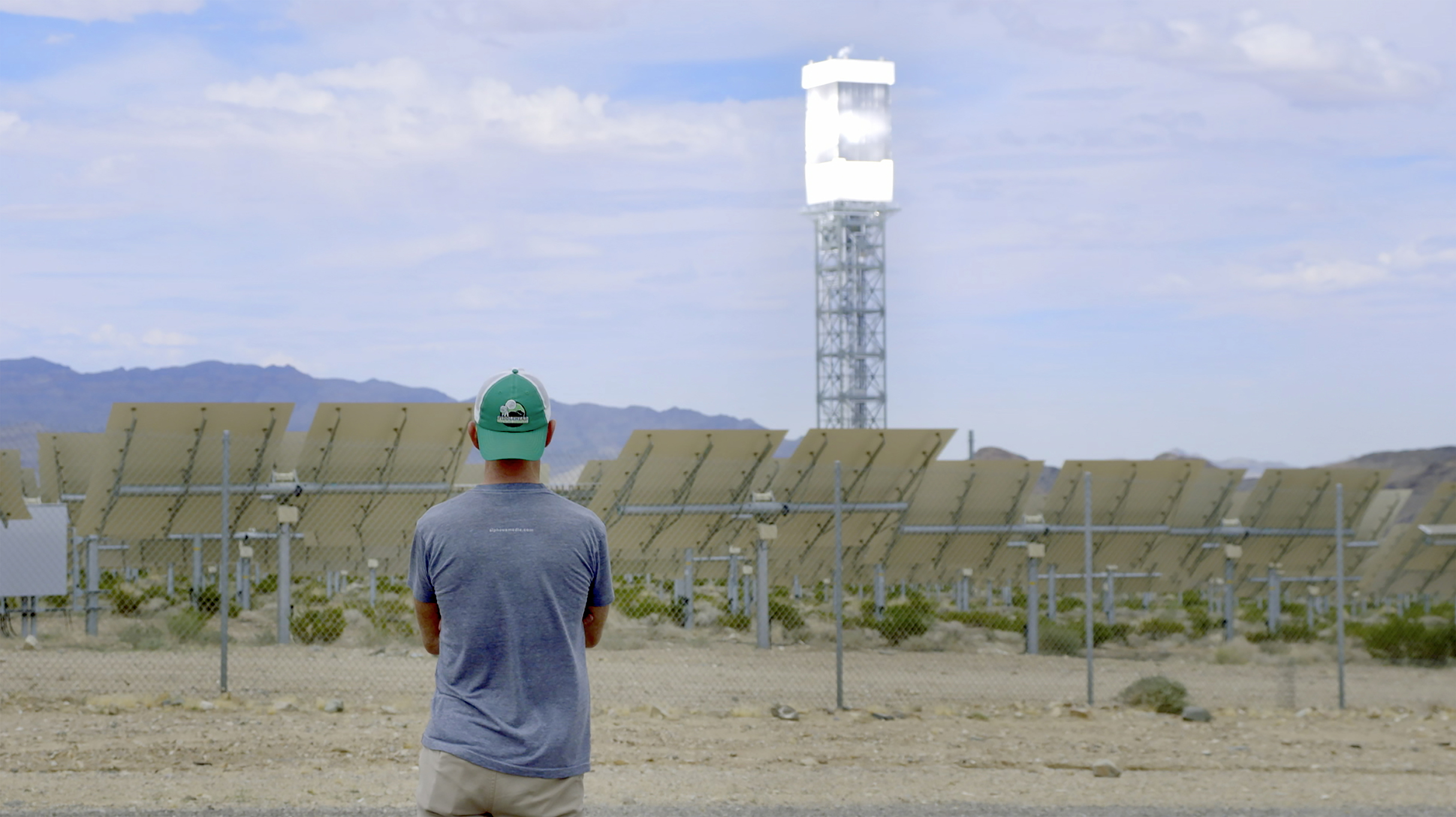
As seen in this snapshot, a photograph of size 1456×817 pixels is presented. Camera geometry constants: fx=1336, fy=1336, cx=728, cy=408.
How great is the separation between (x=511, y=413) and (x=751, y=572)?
14.4 m

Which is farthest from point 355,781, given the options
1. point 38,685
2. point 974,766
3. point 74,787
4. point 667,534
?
point 667,534

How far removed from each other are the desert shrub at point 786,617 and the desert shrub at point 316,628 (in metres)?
5.32

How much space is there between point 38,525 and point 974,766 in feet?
27.3

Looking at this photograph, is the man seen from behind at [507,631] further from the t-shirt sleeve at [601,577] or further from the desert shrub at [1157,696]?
the desert shrub at [1157,696]

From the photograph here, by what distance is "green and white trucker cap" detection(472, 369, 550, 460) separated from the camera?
9.86ft

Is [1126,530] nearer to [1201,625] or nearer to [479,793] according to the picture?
[1201,625]

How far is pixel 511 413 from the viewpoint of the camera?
3014 millimetres

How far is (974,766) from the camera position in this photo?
8695mm

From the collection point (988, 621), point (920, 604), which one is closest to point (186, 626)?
point (920, 604)

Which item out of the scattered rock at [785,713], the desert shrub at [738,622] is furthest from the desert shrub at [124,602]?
the scattered rock at [785,713]

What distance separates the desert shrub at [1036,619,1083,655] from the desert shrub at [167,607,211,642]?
9.80 metres

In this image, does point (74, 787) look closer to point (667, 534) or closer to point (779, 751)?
point (779, 751)

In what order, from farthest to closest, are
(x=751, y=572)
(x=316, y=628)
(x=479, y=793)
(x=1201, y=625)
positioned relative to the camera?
(x=1201, y=625), (x=751, y=572), (x=316, y=628), (x=479, y=793)

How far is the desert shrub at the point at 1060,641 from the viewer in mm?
16906
